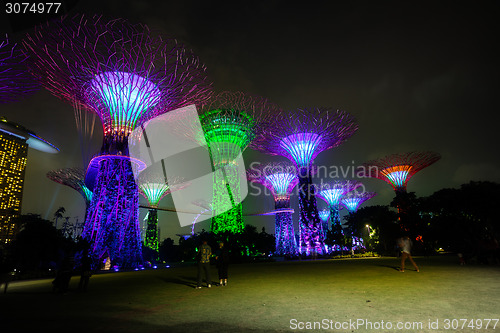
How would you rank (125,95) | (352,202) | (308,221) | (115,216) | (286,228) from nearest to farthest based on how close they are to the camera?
(125,95), (115,216), (308,221), (286,228), (352,202)

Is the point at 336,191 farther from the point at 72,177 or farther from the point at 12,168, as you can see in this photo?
the point at 12,168

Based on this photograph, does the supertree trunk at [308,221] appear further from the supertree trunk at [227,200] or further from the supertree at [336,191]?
the supertree at [336,191]

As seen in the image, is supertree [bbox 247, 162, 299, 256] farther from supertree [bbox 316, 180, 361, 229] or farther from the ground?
the ground

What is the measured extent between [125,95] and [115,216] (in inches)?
359

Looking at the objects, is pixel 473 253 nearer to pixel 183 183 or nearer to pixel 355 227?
pixel 355 227

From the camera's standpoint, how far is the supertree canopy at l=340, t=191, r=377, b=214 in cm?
6531

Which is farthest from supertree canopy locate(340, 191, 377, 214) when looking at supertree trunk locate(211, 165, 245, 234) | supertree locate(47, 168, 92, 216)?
supertree locate(47, 168, 92, 216)

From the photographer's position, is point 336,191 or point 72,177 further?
point 336,191

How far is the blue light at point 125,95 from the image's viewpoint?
20.3 metres

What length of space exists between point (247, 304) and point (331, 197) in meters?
54.7

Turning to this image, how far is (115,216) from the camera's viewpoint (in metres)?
21.2

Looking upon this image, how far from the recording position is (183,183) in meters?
52.8

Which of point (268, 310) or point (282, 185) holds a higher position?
point (282, 185)

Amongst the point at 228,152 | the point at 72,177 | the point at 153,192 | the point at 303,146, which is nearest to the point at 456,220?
the point at 303,146
